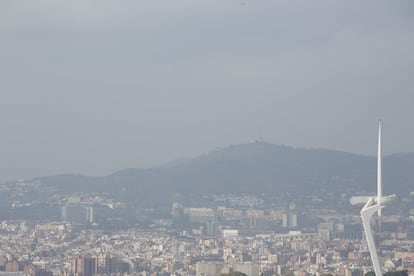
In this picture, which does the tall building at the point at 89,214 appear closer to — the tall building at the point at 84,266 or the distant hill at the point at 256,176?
the distant hill at the point at 256,176

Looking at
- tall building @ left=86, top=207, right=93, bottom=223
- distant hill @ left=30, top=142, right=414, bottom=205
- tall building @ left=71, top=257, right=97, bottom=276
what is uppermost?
distant hill @ left=30, top=142, right=414, bottom=205

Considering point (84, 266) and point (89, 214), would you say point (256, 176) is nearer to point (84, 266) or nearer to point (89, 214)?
point (89, 214)

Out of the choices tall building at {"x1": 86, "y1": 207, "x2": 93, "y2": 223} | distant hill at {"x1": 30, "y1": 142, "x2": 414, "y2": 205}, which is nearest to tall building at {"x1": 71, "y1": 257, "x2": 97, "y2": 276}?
tall building at {"x1": 86, "y1": 207, "x2": 93, "y2": 223}

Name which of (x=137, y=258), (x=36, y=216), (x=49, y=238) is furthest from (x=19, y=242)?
(x=36, y=216)

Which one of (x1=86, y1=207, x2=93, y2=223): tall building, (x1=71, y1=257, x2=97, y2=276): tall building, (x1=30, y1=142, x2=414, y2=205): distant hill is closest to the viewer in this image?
(x1=71, y1=257, x2=97, y2=276): tall building

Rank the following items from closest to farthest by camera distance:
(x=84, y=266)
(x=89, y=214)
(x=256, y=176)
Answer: (x=84, y=266), (x=89, y=214), (x=256, y=176)

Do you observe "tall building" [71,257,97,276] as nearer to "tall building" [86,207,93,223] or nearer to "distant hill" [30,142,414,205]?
"tall building" [86,207,93,223]

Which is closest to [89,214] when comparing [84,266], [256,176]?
[256,176]

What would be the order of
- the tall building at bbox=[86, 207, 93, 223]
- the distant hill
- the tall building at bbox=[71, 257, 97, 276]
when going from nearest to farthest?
the tall building at bbox=[71, 257, 97, 276] < the tall building at bbox=[86, 207, 93, 223] < the distant hill

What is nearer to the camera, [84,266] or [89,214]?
[84,266]

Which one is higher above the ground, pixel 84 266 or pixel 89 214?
pixel 89 214
